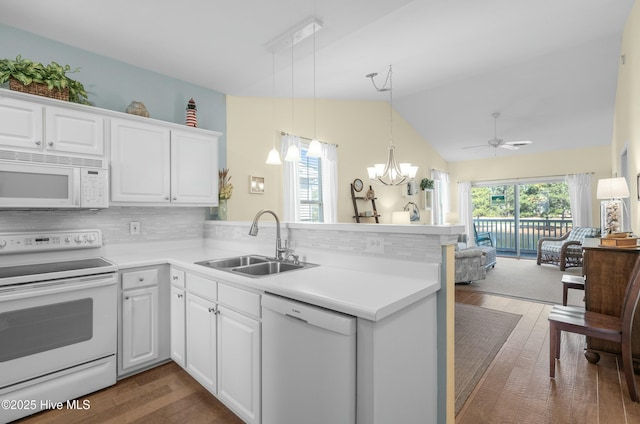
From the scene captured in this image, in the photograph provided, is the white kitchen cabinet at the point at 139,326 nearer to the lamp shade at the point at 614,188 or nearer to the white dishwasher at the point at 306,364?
the white dishwasher at the point at 306,364

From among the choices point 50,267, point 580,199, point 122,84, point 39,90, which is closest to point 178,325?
point 50,267

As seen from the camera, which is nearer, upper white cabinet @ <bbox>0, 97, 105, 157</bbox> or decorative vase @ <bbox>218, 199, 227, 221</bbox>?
upper white cabinet @ <bbox>0, 97, 105, 157</bbox>

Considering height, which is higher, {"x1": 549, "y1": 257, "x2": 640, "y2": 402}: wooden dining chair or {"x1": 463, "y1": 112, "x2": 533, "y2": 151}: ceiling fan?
{"x1": 463, "y1": 112, "x2": 533, "y2": 151}: ceiling fan

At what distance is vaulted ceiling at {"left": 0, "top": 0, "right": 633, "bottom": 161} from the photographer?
2.17 meters

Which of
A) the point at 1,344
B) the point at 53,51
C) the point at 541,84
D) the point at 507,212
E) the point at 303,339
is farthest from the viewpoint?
the point at 507,212

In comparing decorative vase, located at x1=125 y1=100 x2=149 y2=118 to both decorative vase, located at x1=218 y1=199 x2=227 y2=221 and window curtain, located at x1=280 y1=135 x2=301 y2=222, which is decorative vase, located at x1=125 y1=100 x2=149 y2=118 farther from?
window curtain, located at x1=280 y1=135 x2=301 y2=222

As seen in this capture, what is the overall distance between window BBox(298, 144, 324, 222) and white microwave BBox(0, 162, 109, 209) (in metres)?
2.46

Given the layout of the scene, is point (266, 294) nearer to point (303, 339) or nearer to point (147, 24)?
point (303, 339)

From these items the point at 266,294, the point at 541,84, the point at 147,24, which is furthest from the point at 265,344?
the point at 541,84

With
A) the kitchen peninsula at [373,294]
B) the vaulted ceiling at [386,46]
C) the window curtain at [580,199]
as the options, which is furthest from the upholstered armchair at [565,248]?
the kitchen peninsula at [373,294]

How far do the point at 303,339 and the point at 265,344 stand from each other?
0.28 meters

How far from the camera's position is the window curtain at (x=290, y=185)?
4.08m

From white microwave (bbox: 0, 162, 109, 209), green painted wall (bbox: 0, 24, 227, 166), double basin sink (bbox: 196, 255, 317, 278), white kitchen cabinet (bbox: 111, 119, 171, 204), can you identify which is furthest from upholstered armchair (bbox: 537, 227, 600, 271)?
white microwave (bbox: 0, 162, 109, 209)

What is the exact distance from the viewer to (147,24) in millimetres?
2256
